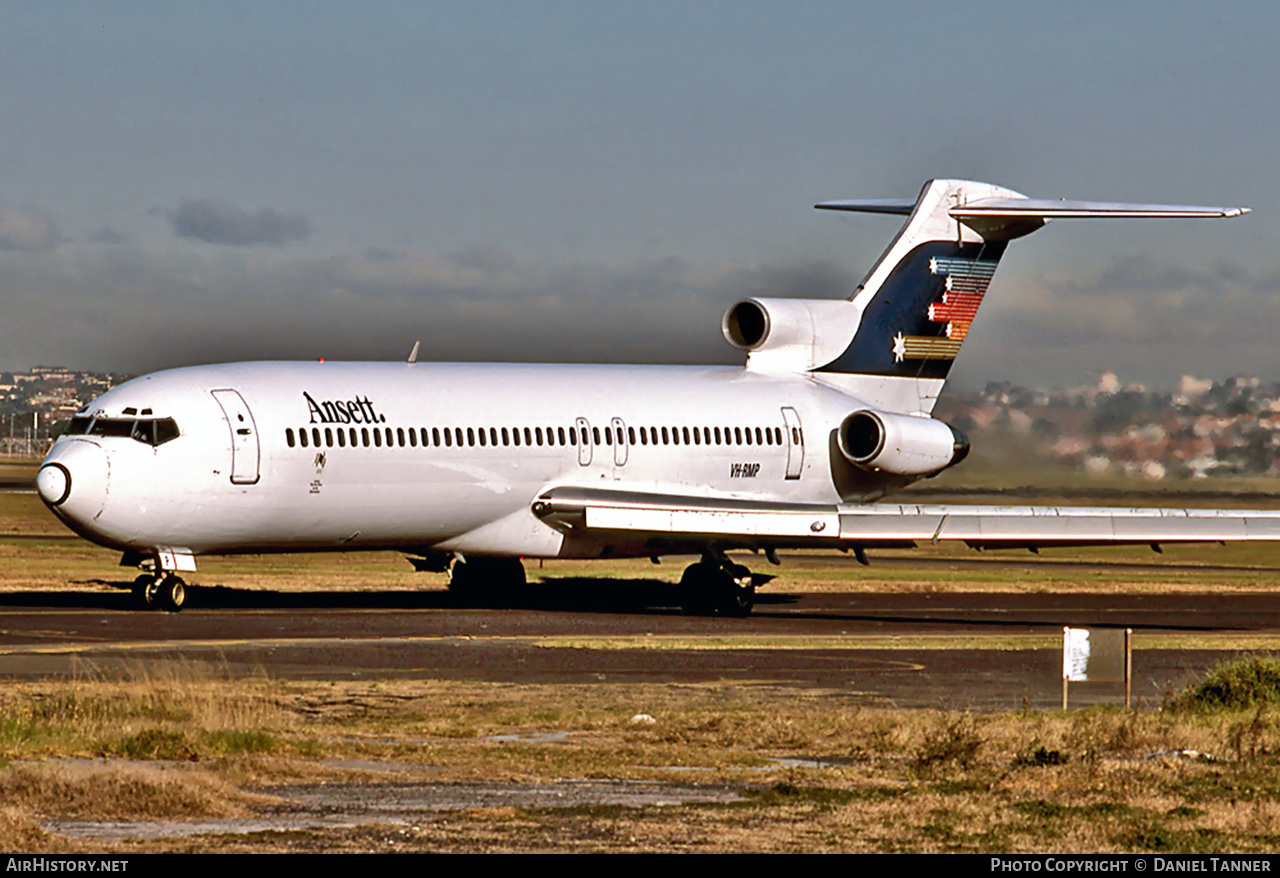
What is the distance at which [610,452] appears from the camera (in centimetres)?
3900

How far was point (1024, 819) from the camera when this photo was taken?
13.6m

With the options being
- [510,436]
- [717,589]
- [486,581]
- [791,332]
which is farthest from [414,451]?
[791,332]

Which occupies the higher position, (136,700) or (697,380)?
(697,380)

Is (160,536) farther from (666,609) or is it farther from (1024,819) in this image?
(1024,819)

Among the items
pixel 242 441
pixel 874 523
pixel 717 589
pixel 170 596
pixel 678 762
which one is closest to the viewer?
pixel 678 762

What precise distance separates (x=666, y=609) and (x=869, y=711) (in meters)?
19.4

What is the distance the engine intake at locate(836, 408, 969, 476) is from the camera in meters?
41.9

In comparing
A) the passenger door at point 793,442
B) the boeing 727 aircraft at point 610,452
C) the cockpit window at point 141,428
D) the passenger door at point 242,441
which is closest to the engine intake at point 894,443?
the boeing 727 aircraft at point 610,452

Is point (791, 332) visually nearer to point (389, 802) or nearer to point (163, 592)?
point (163, 592)

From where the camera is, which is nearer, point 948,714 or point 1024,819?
point 1024,819

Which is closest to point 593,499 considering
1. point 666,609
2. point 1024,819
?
point 666,609

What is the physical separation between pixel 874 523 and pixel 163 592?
1268 cm

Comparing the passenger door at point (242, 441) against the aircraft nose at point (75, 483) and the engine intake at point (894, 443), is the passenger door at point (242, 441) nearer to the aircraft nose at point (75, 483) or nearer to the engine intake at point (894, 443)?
the aircraft nose at point (75, 483)
